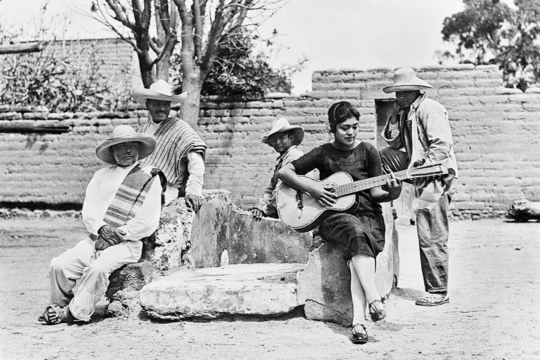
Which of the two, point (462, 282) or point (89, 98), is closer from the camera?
point (462, 282)

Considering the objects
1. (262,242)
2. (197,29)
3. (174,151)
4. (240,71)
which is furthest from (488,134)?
(174,151)

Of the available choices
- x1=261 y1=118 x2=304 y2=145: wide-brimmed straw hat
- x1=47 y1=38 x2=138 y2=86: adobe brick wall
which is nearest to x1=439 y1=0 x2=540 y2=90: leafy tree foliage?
x1=47 y1=38 x2=138 y2=86: adobe brick wall

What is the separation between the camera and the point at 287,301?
17.2 feet

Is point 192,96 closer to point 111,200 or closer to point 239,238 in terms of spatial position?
point 239,238

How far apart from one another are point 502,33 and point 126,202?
24.0 m

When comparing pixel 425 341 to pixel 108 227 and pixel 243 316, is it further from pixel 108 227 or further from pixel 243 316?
pixel 108 227

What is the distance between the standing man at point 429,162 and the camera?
571 cm

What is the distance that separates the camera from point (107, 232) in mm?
5492

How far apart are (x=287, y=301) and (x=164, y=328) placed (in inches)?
33.7

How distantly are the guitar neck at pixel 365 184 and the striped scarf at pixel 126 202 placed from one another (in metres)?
1.44

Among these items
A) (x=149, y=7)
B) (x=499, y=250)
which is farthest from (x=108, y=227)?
(x=149, y=7)

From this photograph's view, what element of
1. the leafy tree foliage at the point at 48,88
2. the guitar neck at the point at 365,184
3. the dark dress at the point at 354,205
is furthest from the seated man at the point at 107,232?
the leafy tree foliage at the point at 48,88

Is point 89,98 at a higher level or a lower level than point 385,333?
higher

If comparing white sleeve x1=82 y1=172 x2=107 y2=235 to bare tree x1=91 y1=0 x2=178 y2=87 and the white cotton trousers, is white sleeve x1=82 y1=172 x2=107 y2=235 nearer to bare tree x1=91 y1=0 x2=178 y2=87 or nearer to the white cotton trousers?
the white cotton trousers
